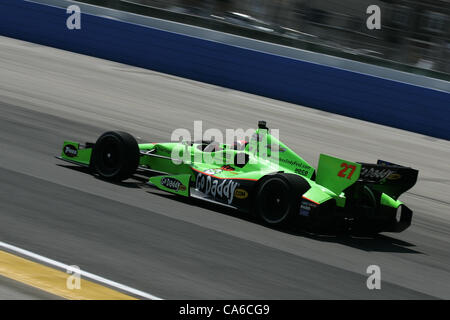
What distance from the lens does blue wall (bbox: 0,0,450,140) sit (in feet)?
52.9

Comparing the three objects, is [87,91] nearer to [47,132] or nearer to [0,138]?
[47,132]

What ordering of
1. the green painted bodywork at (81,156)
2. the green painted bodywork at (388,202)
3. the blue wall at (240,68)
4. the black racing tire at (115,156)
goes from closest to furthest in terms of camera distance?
the green painted bodywork at (388,202)
the black racing tire at (115,156)
the green painted bodywork at (81,156)
the blue wall at (240,68)

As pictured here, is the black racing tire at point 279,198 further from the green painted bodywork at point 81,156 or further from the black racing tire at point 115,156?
the green painted bodywork at point 81,156

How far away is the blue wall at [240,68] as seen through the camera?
1612 cm

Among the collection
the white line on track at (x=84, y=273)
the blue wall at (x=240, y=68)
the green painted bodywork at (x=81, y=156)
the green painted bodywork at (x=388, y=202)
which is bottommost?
the white line on track at (x=84, y=273)

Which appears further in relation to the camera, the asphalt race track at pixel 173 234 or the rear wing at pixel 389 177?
the rear wing at pixel 389 177

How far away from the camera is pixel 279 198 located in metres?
7.64

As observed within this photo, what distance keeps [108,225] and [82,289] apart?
1.68m

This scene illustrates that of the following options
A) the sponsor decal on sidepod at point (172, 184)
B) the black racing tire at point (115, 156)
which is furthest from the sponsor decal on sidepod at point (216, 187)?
the black racing tire at point (115, 156)

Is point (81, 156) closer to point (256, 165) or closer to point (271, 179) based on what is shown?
point (256, 165)

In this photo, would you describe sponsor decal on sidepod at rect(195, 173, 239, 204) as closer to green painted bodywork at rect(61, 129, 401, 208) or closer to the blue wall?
green painted bodywork at rect(61, 129, 401, 208)

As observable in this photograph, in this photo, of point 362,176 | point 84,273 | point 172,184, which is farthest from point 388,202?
point 84,273

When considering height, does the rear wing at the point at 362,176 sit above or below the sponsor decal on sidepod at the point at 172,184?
above
